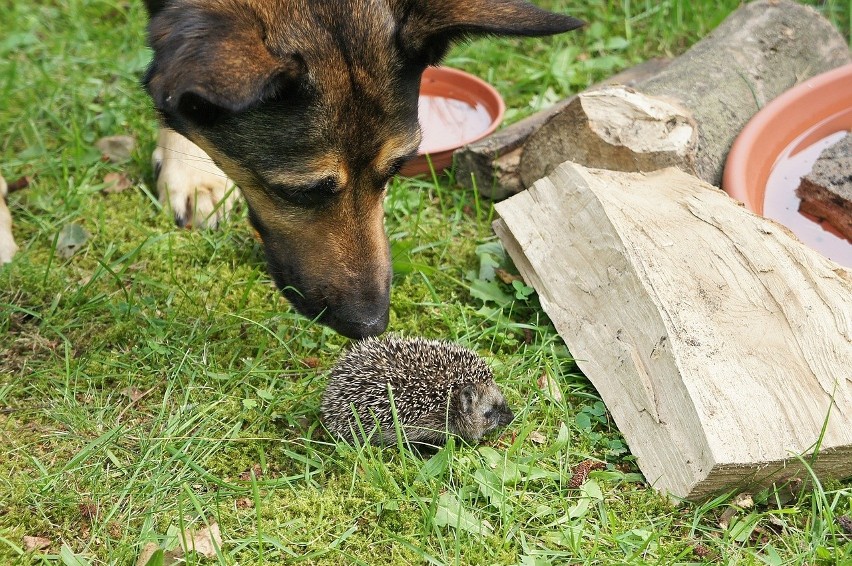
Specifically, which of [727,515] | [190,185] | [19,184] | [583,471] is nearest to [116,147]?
[19,184]

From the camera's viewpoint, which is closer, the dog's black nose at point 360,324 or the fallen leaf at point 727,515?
the fallen leaf at point 727,515

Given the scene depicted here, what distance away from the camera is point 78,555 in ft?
10.5

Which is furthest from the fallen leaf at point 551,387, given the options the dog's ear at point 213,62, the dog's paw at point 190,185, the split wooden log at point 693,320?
the dog's paw at point 190,185

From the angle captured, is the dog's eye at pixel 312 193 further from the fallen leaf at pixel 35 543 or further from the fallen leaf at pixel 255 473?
the fallen leaf at pixel 35 543

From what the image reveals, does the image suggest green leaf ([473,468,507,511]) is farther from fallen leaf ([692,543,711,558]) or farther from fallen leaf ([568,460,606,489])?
fallen leaf ([692,543,711,558])

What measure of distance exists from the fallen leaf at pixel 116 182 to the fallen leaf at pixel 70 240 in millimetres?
476

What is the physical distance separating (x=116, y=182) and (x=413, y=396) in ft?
9.10

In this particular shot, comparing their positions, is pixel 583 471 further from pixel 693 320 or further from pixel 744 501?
pixel 693 320

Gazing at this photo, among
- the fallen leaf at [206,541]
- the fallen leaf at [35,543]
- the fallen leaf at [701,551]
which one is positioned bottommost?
the fallen leaf at [35,543]

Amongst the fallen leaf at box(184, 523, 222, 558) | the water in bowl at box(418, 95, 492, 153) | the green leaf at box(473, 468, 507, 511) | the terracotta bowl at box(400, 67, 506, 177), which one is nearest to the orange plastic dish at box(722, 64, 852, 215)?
the terracotta bowl at box(400, 67, 506, 177)

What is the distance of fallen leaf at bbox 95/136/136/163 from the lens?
5668 millimetres

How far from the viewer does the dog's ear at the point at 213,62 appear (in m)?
2.96

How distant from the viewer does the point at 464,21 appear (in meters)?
3.66

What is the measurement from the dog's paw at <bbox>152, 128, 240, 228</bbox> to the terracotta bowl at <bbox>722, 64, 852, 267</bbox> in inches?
113
